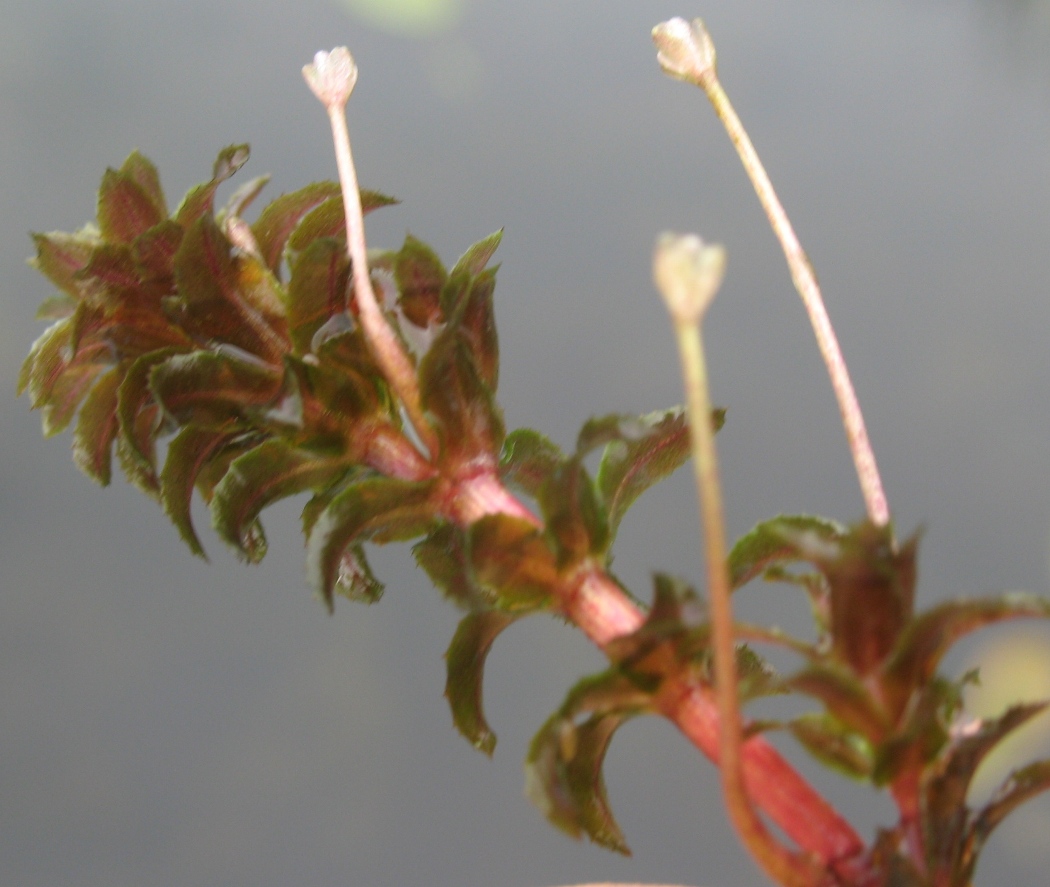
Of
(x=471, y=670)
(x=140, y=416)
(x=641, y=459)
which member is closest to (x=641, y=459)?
(x=641, y=459)

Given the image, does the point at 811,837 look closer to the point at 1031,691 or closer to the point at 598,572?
the point at 598,572

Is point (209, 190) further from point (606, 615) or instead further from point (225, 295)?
point (606, 615)

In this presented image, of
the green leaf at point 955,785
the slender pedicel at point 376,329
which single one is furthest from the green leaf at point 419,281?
the green leaf at point 955,785

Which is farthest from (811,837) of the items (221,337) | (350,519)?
(221,337)

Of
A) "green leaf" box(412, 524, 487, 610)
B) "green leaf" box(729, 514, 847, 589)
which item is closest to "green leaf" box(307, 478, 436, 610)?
"green leaf" box(412, 524, 487, 610)

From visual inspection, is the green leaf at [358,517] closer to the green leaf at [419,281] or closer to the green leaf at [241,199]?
the green leaf at [419,281]
